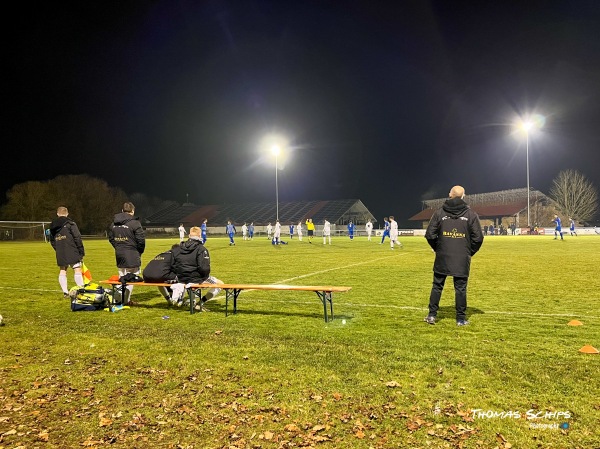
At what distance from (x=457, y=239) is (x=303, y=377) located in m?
3.57

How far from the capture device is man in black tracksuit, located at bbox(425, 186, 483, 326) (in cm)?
694

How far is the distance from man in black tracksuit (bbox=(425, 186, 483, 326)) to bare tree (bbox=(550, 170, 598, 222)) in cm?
8169

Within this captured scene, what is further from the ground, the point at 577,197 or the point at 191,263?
the point at 577,197

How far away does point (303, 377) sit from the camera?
15.9 ft

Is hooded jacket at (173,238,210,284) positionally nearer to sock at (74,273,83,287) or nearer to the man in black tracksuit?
sock at (74,273,83,287)

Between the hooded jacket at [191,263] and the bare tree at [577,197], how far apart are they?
82.9 meters

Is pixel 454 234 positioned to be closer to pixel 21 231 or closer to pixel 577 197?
pixel 21 231

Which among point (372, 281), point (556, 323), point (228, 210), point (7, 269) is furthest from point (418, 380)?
point (228, 210)

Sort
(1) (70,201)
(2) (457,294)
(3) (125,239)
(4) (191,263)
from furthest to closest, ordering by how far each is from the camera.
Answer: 1. (1) (70,201)
2. (3) (125,239)
3. (4) (191,263)
4. (2) (457,294)

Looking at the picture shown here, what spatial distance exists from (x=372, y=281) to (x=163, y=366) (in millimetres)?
8468

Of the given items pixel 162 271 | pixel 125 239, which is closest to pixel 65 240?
pixel 125 239

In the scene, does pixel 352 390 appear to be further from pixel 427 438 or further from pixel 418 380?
pixel 427 438

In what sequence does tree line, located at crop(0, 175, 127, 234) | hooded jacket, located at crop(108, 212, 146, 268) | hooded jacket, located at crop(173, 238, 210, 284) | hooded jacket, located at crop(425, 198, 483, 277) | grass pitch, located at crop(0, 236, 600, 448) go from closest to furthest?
grass pitch, located at crop(0, 236, 600, 448) < hooded jacket, located at crop(425, 198, 483, 277) < hooded jacket, located at crop(173, 238, 210, 284) < hooded jacket, located at crop(108, 212, 146, 268) < tree line, located at crop(0, 175, 127, 234)

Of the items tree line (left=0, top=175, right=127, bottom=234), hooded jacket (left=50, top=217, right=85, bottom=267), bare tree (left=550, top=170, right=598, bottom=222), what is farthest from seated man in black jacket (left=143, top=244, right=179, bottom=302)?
bare tree (left=550, top=170, right=598, bottom=222)
